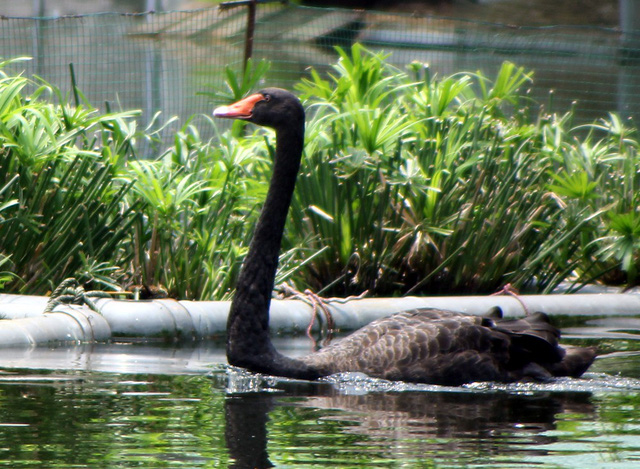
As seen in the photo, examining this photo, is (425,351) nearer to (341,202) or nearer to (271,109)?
(271,109)

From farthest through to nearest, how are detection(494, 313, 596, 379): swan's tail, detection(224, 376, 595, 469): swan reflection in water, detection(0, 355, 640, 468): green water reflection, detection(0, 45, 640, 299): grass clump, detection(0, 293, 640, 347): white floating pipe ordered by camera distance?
detection(0, 45, 640, 299): grass clump < detection(0, 293, 640, 347): white floating pipe < detection(494, 313, 596, 379): swan's tail < detection(224, 376, 595, 469): swan reflection in water < detection(0, 355, 640, 468): green water reflection

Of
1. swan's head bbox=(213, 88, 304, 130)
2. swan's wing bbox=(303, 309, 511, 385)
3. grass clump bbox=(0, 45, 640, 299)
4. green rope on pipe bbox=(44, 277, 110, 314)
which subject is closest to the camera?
swan's wing bbox=(303, 309, 511, 385)

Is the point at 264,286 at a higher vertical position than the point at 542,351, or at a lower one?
higher

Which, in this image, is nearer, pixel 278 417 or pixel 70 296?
pixel 278 417

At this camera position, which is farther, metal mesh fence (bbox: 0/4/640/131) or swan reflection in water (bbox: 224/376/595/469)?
metal mesh fence (bbox: 0/4/640/131)

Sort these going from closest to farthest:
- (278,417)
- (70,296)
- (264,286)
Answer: (278,417) < (264,286) < (70,296)

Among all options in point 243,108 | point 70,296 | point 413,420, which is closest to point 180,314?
point 70,296

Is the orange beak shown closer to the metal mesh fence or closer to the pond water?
the pond water

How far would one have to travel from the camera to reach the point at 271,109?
645cm

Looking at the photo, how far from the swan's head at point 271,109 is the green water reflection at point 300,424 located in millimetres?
1294

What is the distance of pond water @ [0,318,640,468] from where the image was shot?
3994 millimetres

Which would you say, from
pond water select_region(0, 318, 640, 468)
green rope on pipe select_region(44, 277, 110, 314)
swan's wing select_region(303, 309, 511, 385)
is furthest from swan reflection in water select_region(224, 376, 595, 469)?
green rope on pipe select_region(44, 277, 110, 314)

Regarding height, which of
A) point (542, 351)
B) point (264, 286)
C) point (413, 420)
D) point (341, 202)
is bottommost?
point (413, 420)

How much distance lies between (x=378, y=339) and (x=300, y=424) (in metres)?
1.44
